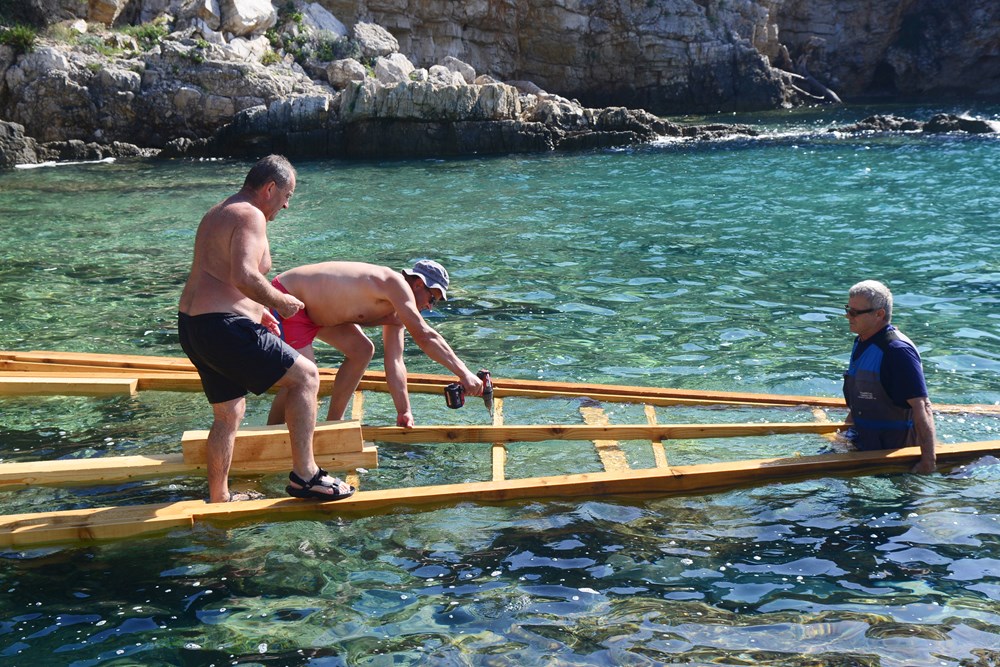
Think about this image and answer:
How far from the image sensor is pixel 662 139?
31.8 metres

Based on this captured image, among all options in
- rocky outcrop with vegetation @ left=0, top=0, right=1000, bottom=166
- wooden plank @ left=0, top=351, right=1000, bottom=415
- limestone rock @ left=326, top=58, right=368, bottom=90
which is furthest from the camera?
limestone rock @ left=326, top=58, right=368, bottom=90

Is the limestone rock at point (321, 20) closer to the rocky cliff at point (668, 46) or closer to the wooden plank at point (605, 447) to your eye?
the rocky cliff at point (668, 46)

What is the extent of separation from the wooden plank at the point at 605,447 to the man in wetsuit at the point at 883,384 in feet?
5.31

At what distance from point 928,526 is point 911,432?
873mm

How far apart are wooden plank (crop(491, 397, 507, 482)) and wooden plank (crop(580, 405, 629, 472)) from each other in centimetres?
66

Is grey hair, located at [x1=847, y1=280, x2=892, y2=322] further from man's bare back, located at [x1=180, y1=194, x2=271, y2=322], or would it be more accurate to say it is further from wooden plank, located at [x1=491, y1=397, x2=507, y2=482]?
man's bare back, located at [x1=180, y1=194, x2=271, y2=322]

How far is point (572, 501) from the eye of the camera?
617cm

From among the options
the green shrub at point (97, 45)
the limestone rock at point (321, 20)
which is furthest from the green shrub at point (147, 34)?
the limestone rock at point (321, 20)

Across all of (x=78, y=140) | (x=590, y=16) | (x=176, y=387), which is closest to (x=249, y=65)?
(x=78, y=140)

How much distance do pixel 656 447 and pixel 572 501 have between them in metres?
1.07

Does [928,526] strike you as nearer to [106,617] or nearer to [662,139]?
[106,617]

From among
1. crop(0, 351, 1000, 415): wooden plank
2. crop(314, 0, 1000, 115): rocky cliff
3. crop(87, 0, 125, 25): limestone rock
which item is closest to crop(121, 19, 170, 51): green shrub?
crop(87, 0, 125, 25): limestone rock

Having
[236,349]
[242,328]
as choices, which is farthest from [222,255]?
[236,349]

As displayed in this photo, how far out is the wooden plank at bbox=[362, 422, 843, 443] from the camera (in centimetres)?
710
